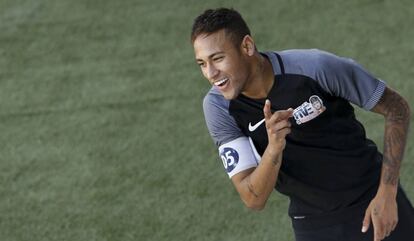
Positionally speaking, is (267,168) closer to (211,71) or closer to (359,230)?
(211,71)

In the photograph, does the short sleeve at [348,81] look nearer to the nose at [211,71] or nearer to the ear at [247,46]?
the ear at [247,46]

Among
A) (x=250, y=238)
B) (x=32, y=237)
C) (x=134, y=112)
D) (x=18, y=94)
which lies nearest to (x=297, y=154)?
(x=250, y=238)

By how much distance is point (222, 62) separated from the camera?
3.08m

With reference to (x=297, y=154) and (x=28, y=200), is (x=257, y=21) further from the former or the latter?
(x=297, y=154)

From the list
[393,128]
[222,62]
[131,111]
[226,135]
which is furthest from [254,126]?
[131,111]

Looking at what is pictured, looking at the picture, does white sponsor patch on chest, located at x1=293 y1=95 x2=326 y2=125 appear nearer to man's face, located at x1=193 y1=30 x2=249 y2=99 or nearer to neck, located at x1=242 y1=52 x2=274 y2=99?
neck, located at x1=242 y1=52 x2=274 y2=99

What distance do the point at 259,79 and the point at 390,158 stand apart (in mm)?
563

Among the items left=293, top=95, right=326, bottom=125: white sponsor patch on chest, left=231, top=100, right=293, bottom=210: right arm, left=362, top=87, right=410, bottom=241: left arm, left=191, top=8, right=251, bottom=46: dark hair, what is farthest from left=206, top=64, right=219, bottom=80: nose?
left=362, top=87, right=410, bottom=241: left arm

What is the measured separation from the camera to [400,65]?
6.25 metres

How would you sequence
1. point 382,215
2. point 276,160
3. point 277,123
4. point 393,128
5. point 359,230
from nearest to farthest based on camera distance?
point 277,123 → point 276,160 → point 382,215 → point 393,128 → point 359,230

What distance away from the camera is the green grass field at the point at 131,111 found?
506cm

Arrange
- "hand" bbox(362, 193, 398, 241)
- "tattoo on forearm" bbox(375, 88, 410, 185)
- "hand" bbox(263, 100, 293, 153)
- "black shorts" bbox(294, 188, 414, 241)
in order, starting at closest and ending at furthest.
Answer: "hand" bbox(263, 100, 293, 153), "hand" bbox(362, 193, 398, 241), "tattoo on forearm" bbox(375, 88, 410, 185), "black shorts" bbox(294, 188, 414, 241)

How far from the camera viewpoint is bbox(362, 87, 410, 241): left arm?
124 inches

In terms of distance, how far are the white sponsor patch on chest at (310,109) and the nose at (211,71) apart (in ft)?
1.12
